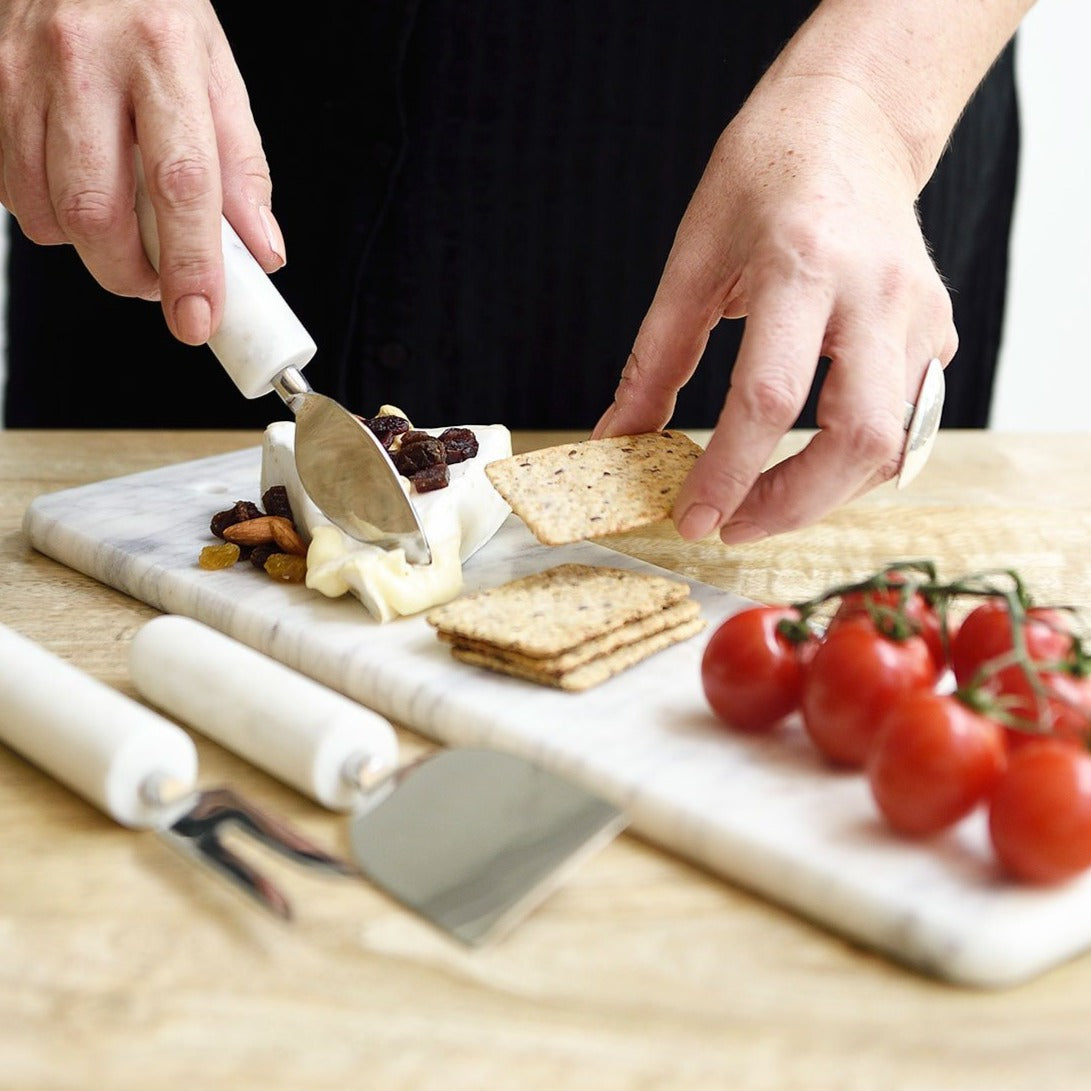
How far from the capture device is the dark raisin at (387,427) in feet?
6.48

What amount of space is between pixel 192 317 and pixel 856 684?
3.30 feet

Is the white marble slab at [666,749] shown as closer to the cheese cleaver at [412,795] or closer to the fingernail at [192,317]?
the cheese cleaver at [412,795]

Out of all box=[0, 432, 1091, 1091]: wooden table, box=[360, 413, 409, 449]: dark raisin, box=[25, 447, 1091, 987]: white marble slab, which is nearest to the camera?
box=[0, 432, 1091, 1091]: wooden table

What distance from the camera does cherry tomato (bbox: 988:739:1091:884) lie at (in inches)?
44.3

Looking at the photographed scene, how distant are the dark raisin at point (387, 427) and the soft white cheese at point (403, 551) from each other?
0.27ft

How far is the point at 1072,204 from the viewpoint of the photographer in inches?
180

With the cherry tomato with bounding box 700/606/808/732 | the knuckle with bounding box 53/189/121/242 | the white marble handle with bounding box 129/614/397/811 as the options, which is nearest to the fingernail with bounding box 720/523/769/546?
the cherry tomato with bounding box 700/606/808/732

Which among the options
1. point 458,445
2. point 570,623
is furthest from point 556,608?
point 458,445

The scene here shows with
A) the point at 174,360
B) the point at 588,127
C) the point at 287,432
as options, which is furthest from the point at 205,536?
the point at 588,127

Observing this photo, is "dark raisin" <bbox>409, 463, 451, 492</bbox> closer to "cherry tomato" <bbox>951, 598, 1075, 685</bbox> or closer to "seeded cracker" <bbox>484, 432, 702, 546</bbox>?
"seeded cracker" <bbox>484, 432, 702, 546</bbox>

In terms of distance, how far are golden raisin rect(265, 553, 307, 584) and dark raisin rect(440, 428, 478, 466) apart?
0.27 m

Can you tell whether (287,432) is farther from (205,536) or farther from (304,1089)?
(304,1089)

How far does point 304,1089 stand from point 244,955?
174 millimetres

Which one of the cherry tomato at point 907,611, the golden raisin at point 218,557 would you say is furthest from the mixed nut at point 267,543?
the cherry tomato at point 907,611
